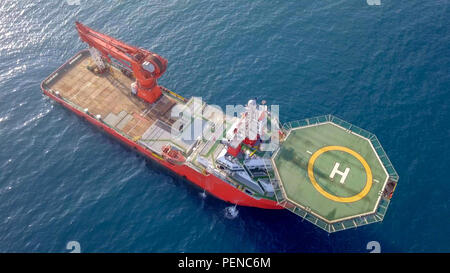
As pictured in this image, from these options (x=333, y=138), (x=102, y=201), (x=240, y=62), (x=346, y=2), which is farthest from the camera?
(x=346, y=2)

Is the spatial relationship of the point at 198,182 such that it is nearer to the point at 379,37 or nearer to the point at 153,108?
the point at 153,108

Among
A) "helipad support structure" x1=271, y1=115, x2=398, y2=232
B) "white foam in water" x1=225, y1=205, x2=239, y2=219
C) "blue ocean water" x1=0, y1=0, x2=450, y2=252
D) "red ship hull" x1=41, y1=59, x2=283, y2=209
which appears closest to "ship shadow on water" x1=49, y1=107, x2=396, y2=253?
"white foam in water" x1=225, y1=205, x2=239, y2=219

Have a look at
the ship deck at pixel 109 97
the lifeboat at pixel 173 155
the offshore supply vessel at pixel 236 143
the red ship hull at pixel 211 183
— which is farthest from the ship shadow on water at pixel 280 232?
the ship deck at pixel 109 97

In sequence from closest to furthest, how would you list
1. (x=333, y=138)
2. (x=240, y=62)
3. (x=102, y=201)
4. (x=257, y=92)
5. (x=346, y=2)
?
(x=333, y=138)
(x=102, y=201)
(x=257, y=92)
(x=240, y=62)
(x=346, y=2)

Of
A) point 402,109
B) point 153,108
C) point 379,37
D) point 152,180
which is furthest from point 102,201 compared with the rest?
point 379,37

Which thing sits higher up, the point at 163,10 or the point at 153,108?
the point at 163,10

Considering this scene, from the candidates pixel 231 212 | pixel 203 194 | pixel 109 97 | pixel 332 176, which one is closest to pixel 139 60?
pixel 109 97

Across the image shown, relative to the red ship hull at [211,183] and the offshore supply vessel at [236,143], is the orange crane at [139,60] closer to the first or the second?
the offshore supply vessel at [236,143]
